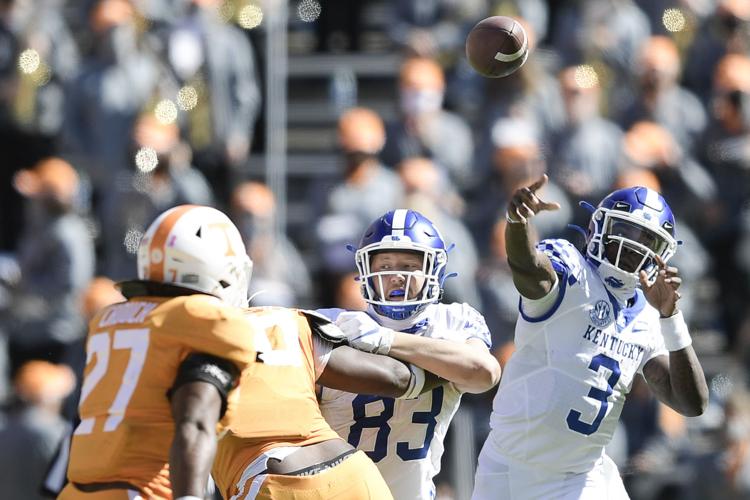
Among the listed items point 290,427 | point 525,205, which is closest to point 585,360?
point 525,205

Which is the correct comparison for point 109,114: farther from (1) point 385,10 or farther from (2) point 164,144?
(1) point 385,10

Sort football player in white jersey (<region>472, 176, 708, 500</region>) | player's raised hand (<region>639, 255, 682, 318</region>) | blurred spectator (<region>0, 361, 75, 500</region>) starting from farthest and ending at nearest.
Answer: blurred spectator (<region>0, 361, 75, 500</region>) → football player in white jersey (<region>472, 176, 708, 500</region>) → player's raised hand (<region>639, 255, 682, 318</region>)

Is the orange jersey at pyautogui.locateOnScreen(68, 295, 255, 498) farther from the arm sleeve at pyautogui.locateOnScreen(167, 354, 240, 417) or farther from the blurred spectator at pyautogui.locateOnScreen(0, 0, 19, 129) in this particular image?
the blurred spectator at pyautogui.locateOnScreen(0, 0, 19, 129)

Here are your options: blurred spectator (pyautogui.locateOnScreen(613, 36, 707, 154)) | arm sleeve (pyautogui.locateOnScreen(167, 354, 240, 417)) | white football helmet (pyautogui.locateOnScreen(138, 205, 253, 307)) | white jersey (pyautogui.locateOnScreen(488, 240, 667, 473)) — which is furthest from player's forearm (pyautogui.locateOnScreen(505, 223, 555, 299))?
blurred spectator (pyautogui.locateOnScreen(613, 36, 707, 154))

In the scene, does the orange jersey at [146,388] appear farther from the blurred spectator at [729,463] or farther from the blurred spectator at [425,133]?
the blurred spectator at [425,133]

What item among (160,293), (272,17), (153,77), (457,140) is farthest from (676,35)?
(160,293)

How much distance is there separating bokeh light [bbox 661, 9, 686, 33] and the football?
5287 mm

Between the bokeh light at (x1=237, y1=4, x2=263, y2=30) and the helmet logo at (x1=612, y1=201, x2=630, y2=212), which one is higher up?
the bokeh light at (x1=237, y1=4, x2=263, y2=30)

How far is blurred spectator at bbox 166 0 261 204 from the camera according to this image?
10.4 m

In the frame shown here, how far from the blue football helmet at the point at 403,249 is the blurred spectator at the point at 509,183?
12.9 feet

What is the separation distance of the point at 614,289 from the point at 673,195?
4.58 m

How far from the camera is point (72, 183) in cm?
998

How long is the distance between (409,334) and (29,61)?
21.1 ft

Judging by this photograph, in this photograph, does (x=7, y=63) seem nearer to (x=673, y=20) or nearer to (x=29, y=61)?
(x=29, y=61)
